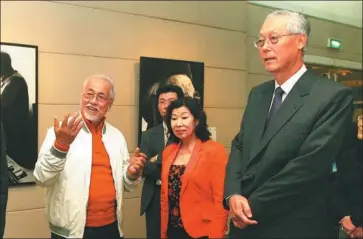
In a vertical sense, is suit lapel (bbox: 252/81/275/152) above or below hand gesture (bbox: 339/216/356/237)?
above

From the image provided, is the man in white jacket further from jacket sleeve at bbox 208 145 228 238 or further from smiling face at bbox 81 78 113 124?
jacket sleeve at bbox 208 145 228 238

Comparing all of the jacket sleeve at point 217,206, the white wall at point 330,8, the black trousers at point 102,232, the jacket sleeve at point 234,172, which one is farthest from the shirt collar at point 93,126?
the white wall at point 330,8

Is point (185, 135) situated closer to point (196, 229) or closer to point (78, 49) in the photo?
point (196, 229)

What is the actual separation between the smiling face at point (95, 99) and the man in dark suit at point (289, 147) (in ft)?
3.10

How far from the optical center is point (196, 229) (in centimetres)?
229

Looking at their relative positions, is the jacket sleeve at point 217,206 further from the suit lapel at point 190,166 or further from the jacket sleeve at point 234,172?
the jacket sleeve at point 234,172

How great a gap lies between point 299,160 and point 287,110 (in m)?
0.21

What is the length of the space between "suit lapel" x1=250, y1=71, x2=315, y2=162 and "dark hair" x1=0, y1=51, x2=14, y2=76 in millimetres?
2197

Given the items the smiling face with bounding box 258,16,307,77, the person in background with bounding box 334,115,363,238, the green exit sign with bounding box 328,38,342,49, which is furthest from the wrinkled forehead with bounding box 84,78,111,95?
the green exit sign with bounding box 328,38,342,49

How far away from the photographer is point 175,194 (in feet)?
7.67

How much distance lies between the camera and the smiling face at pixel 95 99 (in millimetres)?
2262

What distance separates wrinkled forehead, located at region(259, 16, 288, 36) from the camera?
1.62 m

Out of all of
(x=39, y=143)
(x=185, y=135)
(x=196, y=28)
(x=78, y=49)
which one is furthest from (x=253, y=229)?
(x=196, y=28)

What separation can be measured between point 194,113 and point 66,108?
135 cm
